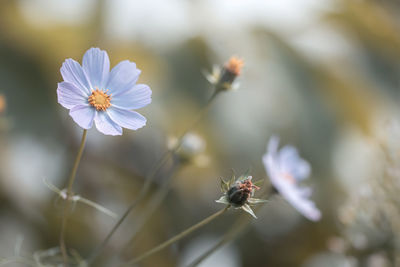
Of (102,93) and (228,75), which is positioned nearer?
(102,93)

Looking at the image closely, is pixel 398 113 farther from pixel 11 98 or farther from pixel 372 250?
pixel 11 98

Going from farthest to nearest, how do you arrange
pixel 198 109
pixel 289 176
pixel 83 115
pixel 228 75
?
pixel 198 109
pixel 289 176
pixel 228 75
pixel 83 115

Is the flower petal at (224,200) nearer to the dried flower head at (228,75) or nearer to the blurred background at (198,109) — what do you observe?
the dried flower head at (228,75)

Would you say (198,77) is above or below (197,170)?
above

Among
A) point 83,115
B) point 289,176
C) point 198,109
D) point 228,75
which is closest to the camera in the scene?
point 83,115

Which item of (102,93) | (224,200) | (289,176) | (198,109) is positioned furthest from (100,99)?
(198,109)

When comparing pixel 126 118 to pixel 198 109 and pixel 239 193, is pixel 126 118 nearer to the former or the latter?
pixel 239 193

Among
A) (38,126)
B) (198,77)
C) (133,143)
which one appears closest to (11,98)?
(38,126)
